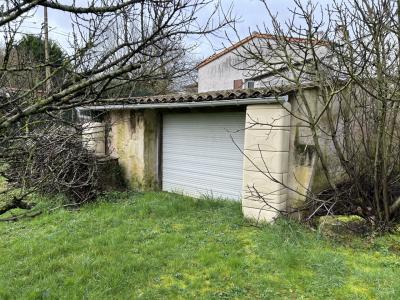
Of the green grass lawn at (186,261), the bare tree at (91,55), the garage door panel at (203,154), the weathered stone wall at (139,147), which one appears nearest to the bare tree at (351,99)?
the green grass lawn at (186,261)

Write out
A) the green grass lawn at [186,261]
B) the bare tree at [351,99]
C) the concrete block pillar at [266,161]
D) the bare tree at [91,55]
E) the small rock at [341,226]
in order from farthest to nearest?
the concrete block pillar at [266,161], the small rock at [341,226], the bare tree at [351,99], the green grass lawn at [186,261], the bare tree at [91,55]

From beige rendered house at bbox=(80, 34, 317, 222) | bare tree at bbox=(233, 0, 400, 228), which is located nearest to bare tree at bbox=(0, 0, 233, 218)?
beige rendered house at bbox=(80, 34, 317, 222)

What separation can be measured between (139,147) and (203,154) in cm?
216

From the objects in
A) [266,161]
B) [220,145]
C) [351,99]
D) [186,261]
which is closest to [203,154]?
[220,145]

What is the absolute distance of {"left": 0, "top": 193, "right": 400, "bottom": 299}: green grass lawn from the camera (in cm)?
462

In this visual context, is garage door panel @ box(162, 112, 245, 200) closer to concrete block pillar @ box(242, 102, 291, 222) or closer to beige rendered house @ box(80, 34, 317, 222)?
beige rendered house @ box(80, 34, 317, 222)

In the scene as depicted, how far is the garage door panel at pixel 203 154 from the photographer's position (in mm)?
9031

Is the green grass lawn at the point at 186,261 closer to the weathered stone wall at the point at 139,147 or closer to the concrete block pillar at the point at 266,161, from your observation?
the concrete block pillar at the point at 266,161

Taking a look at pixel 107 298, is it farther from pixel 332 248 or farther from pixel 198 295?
pixel 332 248

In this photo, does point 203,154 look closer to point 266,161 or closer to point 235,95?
point 235,95

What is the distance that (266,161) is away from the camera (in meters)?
7.27

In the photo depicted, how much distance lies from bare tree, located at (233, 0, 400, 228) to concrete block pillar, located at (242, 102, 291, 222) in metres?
0.44

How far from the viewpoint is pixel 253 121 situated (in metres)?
7.39

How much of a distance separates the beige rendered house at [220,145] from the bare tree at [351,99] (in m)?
0.33
